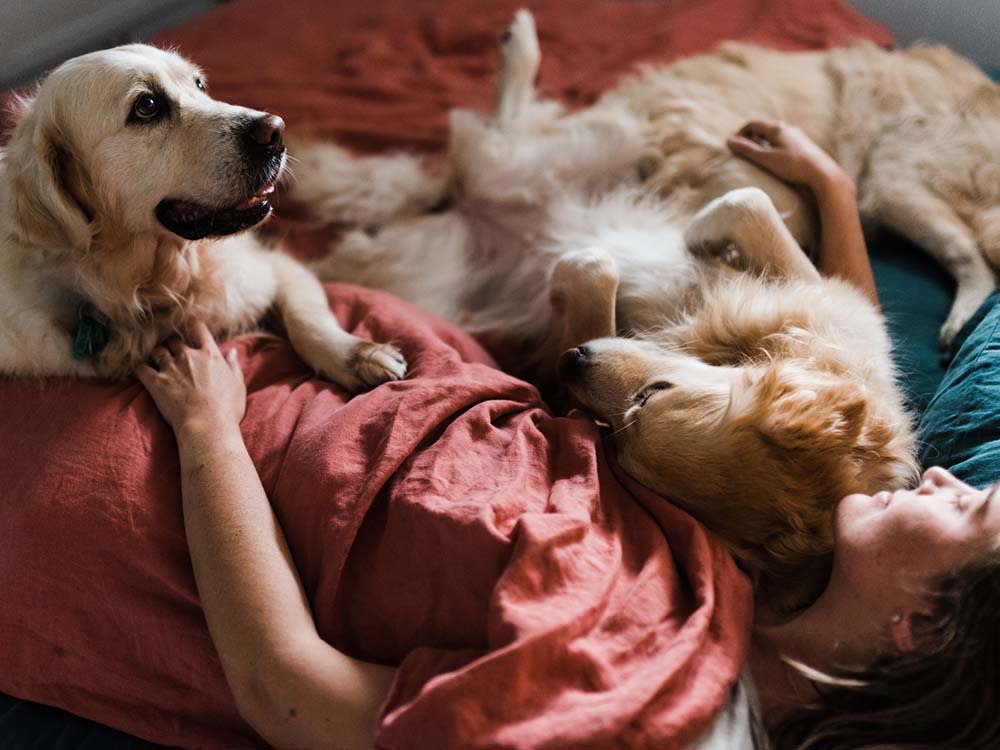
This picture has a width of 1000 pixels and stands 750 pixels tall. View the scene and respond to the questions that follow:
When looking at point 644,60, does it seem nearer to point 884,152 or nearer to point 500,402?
point 884,152

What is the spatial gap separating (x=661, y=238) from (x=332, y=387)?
816 millimetres

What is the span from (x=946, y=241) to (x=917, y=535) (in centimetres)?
114

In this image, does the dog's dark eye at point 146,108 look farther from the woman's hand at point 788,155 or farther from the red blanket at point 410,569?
the woman's hand at point 788,155

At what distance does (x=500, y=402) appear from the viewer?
4.57ft

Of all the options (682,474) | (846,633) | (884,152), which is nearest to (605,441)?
(682,474)

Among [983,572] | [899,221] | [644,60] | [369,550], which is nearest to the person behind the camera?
[983,572]

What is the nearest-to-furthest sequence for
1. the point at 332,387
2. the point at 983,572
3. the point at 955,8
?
1. the point at 983,572
2. the point at 332,387
3. the point at 955,8

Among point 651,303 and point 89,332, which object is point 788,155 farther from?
point 89,332

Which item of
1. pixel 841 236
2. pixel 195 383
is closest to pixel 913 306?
pixel 841 236

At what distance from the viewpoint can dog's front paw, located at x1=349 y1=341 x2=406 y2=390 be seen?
1519 mm

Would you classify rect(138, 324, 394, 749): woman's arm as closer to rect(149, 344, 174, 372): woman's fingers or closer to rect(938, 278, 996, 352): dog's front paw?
rect(149, 344, 174, 372): woman's fingers

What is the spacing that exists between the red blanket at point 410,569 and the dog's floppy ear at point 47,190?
0.88ft

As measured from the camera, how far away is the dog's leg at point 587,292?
5.57 ft

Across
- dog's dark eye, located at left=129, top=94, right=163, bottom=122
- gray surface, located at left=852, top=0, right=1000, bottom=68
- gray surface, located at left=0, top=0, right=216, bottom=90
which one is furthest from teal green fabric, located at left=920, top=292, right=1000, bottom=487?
gray surface, located at left=0, top=0, right=216, bottom=90
